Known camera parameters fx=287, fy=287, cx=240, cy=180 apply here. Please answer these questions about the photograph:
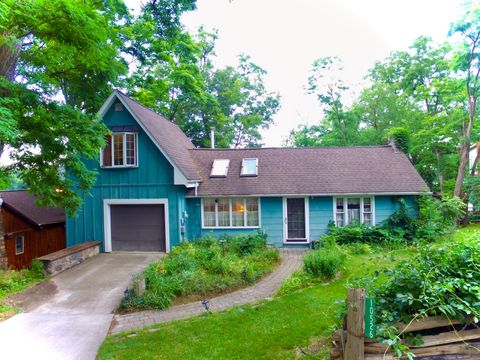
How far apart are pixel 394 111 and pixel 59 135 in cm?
2387

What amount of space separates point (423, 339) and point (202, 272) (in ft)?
19.6

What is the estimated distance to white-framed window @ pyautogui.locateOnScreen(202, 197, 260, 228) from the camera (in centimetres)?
1280

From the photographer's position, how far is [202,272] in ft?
26.8

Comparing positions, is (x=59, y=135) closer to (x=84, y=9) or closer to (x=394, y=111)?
(x=84, y=9)

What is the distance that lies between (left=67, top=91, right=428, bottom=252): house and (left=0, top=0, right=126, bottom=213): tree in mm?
3769

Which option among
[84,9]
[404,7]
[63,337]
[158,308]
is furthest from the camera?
[404,7]

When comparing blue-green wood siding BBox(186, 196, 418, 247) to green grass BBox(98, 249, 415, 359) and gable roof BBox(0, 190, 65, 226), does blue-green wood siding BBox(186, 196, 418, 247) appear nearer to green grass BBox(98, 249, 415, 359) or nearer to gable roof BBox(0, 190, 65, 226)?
green grass BBox(98, 249, 415, 359)

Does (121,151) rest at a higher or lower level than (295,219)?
higher

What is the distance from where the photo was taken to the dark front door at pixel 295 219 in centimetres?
1275

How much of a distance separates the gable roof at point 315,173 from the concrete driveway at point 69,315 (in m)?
5.10

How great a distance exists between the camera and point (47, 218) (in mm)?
17141

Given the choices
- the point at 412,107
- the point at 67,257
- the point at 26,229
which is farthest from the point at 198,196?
the point at 412,107

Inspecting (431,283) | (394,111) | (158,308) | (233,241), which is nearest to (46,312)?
(158,308)

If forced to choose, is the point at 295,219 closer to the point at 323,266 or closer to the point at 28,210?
the point at 323,266
